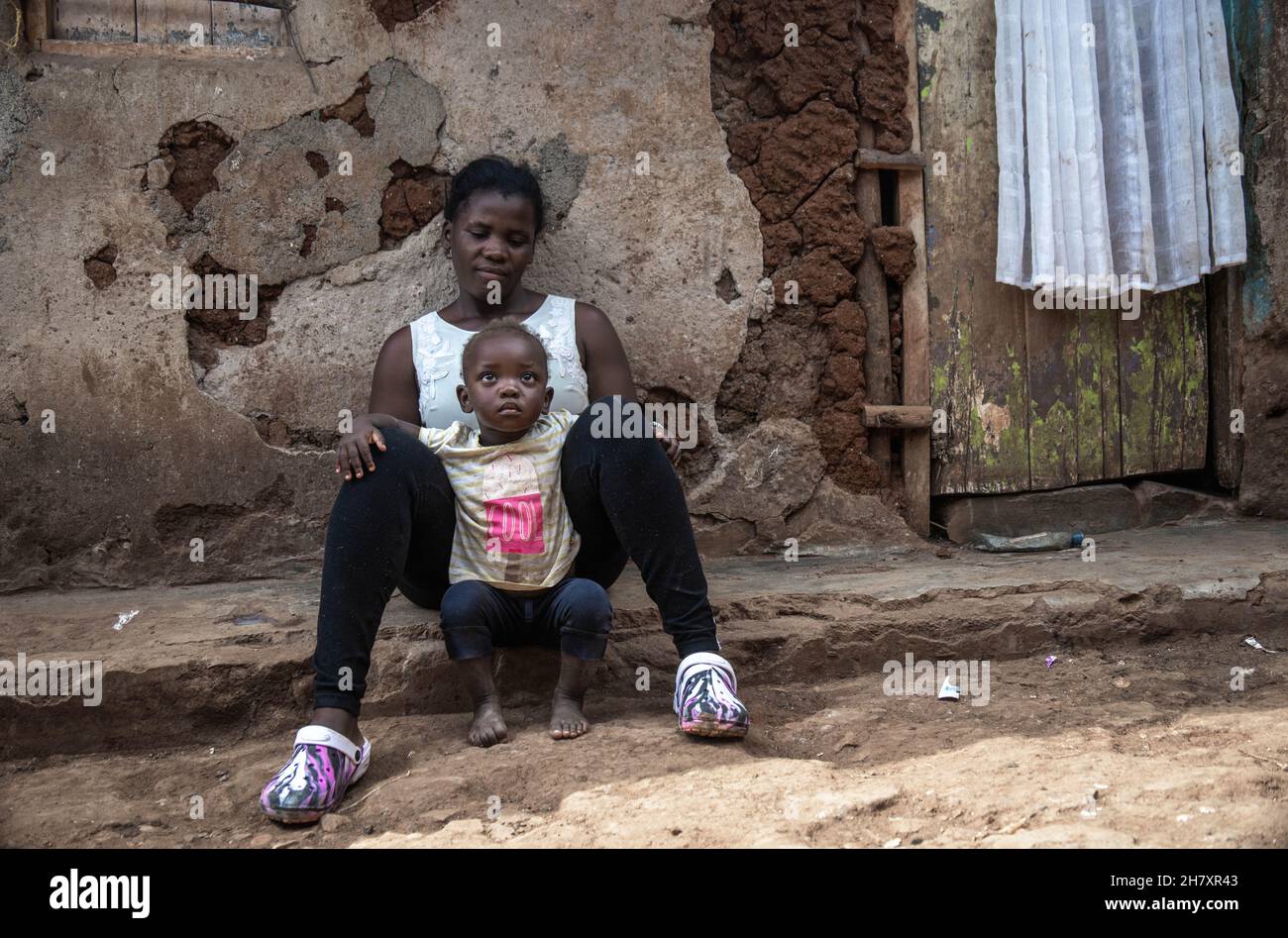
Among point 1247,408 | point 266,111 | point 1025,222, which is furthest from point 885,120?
point 266,111

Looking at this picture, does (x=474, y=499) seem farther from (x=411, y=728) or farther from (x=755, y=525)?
(x=755, y=525)

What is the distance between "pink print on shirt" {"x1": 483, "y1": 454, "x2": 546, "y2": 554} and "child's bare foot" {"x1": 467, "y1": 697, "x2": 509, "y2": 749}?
0.35 m

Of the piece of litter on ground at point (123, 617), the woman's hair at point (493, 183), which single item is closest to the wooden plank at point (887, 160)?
the woman's hair at point (493, 183)

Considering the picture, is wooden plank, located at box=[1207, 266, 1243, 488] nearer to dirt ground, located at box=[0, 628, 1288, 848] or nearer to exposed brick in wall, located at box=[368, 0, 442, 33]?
dirt ground, located at box=[0, 628, 1288, 848]

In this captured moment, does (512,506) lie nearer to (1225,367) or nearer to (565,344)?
(565,344)

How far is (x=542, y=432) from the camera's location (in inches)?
103

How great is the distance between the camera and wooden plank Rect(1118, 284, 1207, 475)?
394 centimetres

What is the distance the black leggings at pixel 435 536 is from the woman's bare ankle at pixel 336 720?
1 centimetres

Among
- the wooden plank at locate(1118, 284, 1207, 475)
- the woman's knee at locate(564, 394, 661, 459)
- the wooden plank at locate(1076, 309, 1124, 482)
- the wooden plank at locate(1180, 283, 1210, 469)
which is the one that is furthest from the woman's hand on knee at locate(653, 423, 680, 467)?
the wooden plank at locate(1180, 283, 1210, 469)

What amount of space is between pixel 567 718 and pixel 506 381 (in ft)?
2.51

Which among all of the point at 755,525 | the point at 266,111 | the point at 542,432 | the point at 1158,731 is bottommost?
the point at 1158,731

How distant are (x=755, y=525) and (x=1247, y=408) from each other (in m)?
1.86

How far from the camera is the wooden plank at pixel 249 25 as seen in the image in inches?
133

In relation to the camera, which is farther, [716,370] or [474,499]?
[716,370]
